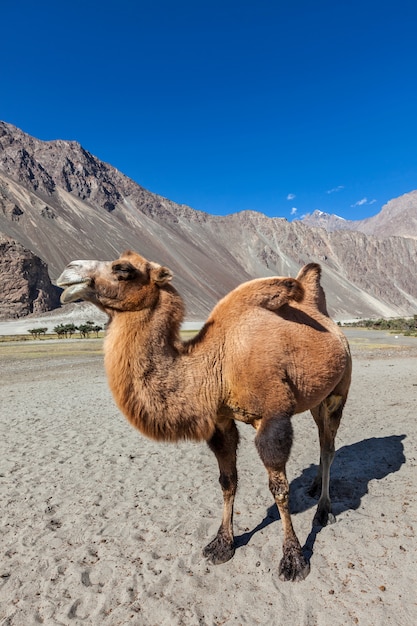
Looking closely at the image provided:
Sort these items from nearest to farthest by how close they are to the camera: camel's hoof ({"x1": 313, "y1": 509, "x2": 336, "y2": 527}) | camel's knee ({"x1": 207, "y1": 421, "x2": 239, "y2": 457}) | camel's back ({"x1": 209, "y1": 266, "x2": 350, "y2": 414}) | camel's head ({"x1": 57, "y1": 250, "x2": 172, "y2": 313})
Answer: camel's head ({"x1": 57, "y1": 250, "x2": 172, "y2": 313}) → camel's back ({"x1": 209, "y1": 266, "x2": 350, "y2": 414}) → camel's knee ({"x1": 207, "y1": 421, "x2": 239, "y2": 457}) → camel's hoof ({"x1": 313, "y1": 509, "x2": 336, "y2": 527})

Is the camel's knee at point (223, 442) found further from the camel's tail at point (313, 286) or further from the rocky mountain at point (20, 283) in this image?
the rocky mountain at point (20, 283)

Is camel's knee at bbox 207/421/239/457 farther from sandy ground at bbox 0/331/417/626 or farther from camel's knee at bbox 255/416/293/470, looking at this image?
sandy ground at bbox 0/331/417/626

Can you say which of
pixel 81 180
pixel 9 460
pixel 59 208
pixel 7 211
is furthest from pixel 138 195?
pixel 9 460

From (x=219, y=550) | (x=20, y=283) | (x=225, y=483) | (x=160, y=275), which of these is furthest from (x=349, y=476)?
(x=20, y=283)

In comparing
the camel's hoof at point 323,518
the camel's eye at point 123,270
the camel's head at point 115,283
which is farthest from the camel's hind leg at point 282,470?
the camel's eye at point 123,270

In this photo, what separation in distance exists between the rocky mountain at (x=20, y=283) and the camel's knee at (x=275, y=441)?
301 ft

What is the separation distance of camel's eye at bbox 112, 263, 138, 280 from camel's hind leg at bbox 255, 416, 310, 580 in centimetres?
195

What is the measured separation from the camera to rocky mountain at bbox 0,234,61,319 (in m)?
87.7

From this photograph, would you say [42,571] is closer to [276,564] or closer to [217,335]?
[276,564]

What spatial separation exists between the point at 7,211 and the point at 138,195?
82.0 meters

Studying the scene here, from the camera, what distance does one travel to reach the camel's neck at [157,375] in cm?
380

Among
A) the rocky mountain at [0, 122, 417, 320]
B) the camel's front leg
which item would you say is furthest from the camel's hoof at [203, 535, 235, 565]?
the rocky mountain at [0, 122, 417, 320]

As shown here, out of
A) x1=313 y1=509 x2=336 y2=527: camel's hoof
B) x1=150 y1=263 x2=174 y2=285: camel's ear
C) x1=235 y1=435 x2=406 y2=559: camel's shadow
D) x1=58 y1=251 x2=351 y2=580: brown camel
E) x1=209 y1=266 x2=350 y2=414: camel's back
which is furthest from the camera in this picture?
x1=235 y1=435 x2=406 y2=559: camel's shadow

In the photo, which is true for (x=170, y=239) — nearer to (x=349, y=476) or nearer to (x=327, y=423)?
(x=349, y=476)
